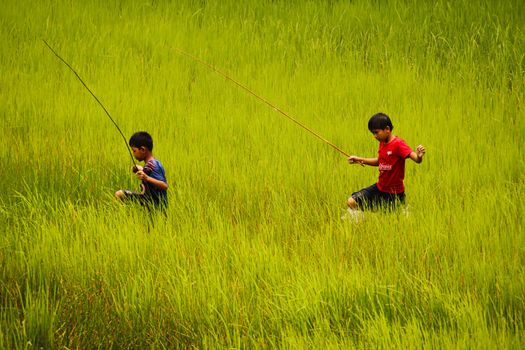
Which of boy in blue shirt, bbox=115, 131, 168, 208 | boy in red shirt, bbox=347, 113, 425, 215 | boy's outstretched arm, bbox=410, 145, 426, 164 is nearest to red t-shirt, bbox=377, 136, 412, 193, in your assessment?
boy in red shirt, bbox=347, 113, 425, 215

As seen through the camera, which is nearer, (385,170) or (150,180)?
(150,180)

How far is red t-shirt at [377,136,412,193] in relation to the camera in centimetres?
429

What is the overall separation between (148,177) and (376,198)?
1356 millimetres

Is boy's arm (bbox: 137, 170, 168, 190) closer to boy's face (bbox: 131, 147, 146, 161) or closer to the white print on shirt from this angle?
boy's face (bbox: 131, 147, 146, 161)

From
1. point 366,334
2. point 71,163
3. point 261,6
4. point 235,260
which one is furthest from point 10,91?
point 366,334

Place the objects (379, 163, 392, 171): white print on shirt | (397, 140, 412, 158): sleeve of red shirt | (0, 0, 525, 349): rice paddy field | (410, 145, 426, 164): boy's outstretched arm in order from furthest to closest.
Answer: (379, 163, 392, 171): white print on shirt < (397, 140, 412, 158): sleeve of red shirt < (410, 145, 426, 164): boy's outstretched arm < (0, 0, 525, 349): rice paddy field

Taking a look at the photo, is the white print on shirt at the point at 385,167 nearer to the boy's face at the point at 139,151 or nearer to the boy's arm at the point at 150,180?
the boy's arm at the point at 150,180

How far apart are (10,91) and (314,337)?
463 centimetres

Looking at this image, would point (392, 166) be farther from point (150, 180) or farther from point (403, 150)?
point (150, 180)

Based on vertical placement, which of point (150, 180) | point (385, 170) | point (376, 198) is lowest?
point (150, 180)

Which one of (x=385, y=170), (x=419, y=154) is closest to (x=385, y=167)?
(x=385, y=170)

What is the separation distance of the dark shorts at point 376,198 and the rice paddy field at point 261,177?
0.51 ft

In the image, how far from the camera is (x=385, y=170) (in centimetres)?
436

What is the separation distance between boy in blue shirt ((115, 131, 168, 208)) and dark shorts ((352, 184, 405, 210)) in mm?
1149
